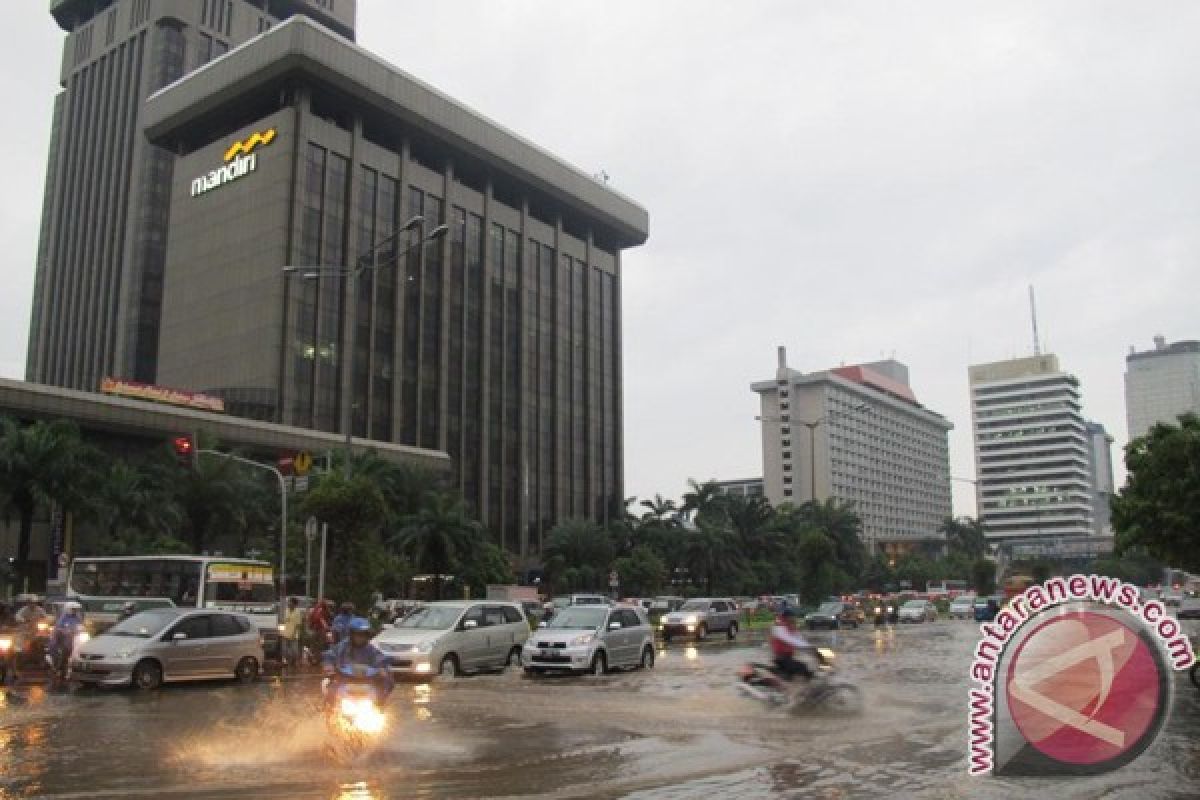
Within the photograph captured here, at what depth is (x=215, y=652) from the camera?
1989cm

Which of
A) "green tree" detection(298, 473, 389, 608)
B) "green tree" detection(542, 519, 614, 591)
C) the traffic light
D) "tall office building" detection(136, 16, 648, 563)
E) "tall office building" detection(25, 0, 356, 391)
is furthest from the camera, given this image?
"tall office building" detection(25, 0, 356, 391)

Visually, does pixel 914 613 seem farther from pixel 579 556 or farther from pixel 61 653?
pixel 61 653

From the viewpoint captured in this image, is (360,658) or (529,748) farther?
(529,748)

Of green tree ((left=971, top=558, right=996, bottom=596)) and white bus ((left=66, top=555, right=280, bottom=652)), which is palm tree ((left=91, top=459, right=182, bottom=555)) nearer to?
white bus ((left=66, top=555, right=280, bottom=652))

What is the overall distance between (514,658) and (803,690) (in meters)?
11.0

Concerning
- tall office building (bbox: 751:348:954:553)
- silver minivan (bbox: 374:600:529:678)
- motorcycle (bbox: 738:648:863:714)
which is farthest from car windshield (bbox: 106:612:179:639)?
tall office building (bbox: 751:348:954:553)

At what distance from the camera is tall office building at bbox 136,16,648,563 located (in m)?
80.8

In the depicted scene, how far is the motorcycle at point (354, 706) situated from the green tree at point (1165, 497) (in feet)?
59.8

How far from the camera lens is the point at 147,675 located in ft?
60.8

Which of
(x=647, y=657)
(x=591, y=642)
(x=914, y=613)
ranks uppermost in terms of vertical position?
(x=591, y=642)

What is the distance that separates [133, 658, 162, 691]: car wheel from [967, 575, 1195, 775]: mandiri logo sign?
1597 cm

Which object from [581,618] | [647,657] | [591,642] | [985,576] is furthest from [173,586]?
[985,576]

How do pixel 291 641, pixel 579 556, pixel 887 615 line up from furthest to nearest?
pixel 579 556 → pixel 887 615 → pixel 291 641

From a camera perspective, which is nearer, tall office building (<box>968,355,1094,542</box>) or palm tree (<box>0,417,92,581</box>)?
palm tree (<box>0,417,92,581</box>)
